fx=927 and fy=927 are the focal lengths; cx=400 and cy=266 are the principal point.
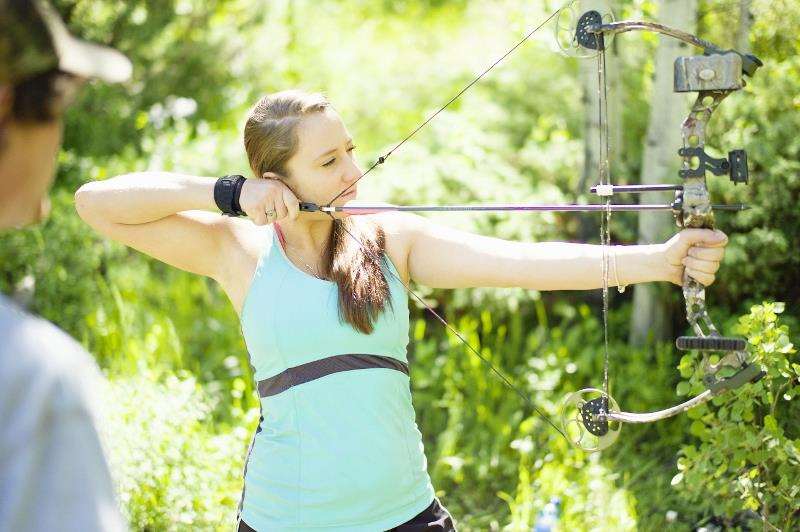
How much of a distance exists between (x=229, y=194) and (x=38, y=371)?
1.22 meters

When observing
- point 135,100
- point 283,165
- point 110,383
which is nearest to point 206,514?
point 110,383

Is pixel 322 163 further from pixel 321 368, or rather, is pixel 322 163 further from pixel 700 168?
pixel 700 168

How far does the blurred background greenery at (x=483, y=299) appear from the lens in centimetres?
A: 287

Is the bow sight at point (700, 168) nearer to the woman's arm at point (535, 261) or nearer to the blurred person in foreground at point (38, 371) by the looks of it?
the woman's arm at point (535, 261)

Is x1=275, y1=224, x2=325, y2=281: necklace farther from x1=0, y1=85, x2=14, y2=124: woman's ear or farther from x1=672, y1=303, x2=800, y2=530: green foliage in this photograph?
x1=0, y1=85, x2=14, y2=124: woman's ear

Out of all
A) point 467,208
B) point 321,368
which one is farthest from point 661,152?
point 321,368

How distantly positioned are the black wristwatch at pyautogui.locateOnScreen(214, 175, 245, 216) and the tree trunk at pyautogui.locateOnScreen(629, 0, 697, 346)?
1.83 m

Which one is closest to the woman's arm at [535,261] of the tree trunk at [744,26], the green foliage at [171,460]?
the green foliage at [171,460]

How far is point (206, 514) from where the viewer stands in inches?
115

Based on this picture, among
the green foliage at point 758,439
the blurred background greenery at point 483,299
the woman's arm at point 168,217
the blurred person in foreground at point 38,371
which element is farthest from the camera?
the blurred background greenery at point 483,299

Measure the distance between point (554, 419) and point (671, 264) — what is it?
5.37 feet

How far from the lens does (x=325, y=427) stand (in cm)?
185

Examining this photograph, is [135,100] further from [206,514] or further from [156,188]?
[156,188]

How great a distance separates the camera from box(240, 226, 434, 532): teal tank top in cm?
182
